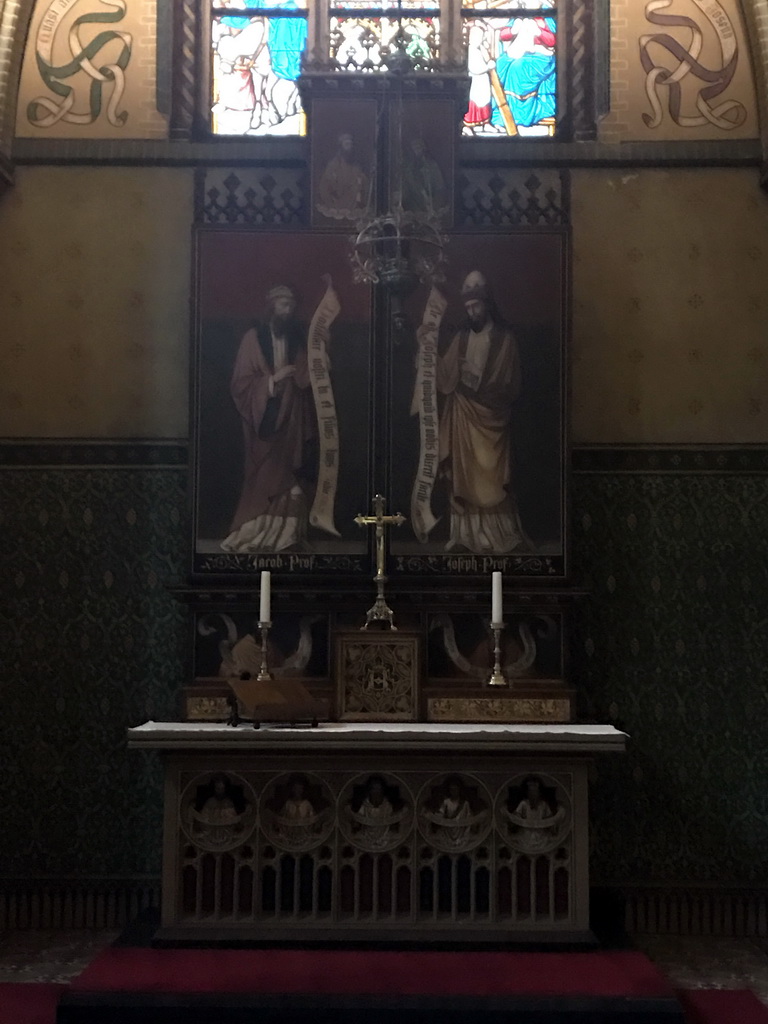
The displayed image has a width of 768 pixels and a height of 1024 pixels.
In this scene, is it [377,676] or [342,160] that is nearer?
[377,676]

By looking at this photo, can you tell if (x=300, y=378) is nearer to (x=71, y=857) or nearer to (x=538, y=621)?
(x=538, y=621)

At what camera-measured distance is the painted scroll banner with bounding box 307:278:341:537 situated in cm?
818

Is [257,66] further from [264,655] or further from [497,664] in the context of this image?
[497,664]

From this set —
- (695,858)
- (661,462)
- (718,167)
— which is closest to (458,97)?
(718,167)

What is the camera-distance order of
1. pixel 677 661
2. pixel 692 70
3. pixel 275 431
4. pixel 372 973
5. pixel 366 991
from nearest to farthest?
pixel 366 991 < pixel 372 973 < pixel 275 431 < pixel 677 661 < pixel 692 70

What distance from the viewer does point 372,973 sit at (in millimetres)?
6277

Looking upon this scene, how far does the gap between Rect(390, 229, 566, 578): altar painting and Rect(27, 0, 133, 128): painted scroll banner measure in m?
2.81

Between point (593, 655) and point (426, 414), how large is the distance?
196 cm

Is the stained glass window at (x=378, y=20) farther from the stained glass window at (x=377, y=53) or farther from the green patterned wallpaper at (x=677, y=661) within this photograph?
the green patterned wallpaper at (x=677, y=661)

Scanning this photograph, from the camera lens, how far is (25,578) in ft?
27.9

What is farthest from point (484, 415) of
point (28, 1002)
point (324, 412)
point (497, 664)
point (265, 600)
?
point (28, 1002)

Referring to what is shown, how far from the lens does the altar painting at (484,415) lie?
812 centimetres

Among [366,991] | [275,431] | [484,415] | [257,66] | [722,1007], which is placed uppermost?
[257,66]

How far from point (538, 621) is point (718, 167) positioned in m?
3.49
